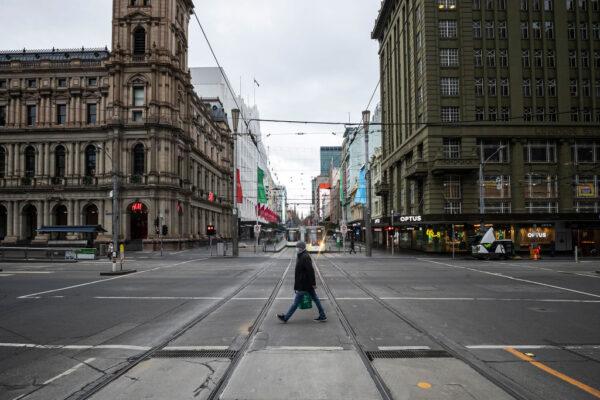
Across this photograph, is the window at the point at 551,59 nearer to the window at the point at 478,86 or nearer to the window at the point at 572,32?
the window at the point at 572,32

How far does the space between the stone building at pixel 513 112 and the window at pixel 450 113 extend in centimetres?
10

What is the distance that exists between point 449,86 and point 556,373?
4353 centimetres

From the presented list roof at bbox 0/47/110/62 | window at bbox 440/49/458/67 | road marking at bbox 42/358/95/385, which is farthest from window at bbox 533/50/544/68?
road marking at bbox 42/358/95/385

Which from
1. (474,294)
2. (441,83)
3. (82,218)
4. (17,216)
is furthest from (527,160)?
(17,216)

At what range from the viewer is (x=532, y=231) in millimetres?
43062

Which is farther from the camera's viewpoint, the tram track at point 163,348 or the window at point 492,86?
the window at point 492,86

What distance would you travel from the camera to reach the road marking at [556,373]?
5469 mm

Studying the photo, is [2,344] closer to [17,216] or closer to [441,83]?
[441,83]

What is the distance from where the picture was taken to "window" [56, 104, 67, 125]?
A: 2068 inches

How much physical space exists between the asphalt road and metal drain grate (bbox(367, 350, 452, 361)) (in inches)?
0.7

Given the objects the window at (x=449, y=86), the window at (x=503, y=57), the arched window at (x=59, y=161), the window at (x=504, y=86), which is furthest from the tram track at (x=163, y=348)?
the arched window at (x=59, y=161)

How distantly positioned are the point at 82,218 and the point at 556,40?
193 ft

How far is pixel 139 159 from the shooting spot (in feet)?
166

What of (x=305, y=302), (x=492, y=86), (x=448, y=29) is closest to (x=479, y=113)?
(x=492, y=86)
